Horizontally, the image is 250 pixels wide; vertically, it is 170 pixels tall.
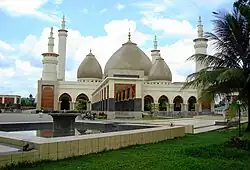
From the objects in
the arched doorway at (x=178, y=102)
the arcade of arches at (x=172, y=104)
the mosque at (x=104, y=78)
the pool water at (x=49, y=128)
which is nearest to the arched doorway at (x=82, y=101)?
the mosque at (x=104, y=78)

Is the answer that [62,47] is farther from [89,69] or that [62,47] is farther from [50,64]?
[89,69]

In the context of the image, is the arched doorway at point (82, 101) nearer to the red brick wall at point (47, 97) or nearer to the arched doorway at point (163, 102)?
the red brick wall at point (47, 97)

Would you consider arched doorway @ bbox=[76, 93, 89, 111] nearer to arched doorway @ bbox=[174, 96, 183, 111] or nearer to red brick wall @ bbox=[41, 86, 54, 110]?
red brick wall @ bbox=[41, 86, 54, 110]

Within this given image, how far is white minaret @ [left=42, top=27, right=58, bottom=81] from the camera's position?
183 ft

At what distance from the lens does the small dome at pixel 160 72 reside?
181 feet

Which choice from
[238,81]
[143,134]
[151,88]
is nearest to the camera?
[143,134]

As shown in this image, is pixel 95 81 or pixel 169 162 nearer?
pixel 169 162

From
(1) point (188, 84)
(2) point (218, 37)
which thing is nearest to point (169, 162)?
(1) point (188, 84)

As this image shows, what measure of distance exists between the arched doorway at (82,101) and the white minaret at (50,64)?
217 inches

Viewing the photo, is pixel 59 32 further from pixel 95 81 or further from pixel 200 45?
pixel 200 45

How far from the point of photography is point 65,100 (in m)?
57.2

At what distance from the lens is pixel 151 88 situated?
5316 centimetres

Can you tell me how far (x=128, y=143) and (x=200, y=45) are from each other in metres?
50.2

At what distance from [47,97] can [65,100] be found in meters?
5.26
